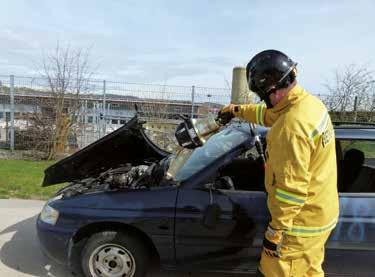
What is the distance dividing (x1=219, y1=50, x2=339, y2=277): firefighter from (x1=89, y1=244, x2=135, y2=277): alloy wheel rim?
1.31 meters

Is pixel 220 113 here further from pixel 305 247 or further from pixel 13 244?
pixel 13 244

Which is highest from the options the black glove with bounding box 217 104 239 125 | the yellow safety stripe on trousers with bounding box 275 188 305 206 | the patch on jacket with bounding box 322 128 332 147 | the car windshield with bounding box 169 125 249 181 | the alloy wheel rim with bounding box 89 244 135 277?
the black glove with bounding box 217 104 239 125

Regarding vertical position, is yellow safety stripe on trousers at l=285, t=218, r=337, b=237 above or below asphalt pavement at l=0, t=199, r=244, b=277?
above

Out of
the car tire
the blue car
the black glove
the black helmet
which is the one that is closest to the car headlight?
the blue car

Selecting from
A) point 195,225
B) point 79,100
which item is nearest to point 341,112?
point 79,100

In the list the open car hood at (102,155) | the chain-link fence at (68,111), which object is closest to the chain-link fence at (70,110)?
the chain-link fence at (68,111)

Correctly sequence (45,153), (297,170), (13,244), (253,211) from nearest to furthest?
(297,170) < (253,211) < (13,244) < (45,153)

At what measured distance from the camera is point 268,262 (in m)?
2.44

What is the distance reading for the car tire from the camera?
339cm

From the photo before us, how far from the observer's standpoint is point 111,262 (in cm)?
344

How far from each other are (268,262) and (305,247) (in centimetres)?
24

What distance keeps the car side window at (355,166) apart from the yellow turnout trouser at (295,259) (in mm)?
1144

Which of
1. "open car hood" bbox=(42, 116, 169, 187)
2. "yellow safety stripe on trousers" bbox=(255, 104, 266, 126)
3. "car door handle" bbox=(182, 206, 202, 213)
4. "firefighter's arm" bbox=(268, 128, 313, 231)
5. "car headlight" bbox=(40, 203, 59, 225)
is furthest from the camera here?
"open car hood" bbox=(42, 116, 169, 187)

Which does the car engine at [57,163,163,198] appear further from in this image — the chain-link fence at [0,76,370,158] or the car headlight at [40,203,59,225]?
the chain-link fence at [0,76,370,158]
